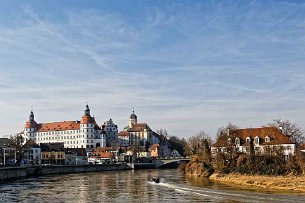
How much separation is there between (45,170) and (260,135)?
2103 inches

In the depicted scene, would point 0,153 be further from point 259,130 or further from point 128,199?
point 128,199

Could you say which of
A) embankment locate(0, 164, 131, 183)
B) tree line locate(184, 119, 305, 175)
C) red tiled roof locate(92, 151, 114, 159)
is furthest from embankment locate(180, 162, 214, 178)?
red tiled roof locate(92, 151, 114, 159)

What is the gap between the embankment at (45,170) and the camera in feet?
307

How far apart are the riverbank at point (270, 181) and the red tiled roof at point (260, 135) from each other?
13.1 metres

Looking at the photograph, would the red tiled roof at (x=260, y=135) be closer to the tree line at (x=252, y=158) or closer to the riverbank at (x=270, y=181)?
the tree line at (x=252, y=158)

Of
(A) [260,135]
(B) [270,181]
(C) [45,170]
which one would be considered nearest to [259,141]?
(A) [260,135]

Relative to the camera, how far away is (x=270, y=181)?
6159cm

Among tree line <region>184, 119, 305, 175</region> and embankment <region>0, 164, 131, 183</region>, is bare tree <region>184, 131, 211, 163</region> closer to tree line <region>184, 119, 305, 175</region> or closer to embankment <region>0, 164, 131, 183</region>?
tree line <region>184, 119, 305, 175</region>

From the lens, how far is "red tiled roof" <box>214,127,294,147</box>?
8679cm

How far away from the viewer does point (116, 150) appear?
19950 centimetres

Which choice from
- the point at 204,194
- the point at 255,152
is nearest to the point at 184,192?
the point at 204,194

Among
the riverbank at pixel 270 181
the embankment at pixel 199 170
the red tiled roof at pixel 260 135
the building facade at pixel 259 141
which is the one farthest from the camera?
the red tiled roof at pixel 260 135

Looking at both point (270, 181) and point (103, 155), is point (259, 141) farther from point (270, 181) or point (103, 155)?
point (103, 155)

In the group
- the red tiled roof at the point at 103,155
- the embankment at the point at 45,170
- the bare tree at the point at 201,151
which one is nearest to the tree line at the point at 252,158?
the bare tree at the point at 201,151
